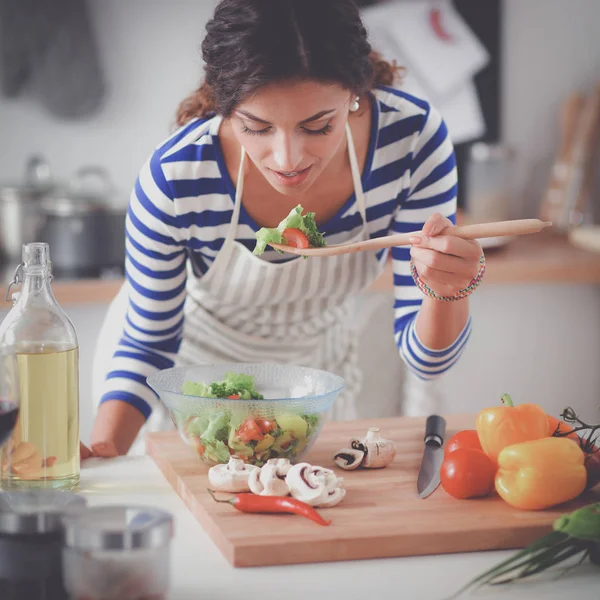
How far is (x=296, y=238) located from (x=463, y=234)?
258 mm

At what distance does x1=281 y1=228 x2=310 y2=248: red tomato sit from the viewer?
1.37 meters

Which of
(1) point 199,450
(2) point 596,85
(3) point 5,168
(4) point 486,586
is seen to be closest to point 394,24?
(2) point 596,85

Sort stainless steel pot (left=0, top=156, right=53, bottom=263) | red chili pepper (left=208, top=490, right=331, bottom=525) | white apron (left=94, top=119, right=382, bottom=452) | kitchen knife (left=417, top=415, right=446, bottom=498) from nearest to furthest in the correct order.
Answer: red chili pepper (left=208, top=490, right=331, bottom=525) → kitchen knife (left=417, top=415, right=446, bottom=498) → white apron (left=94, top=119, right=382, bottom=452) → stainless steel pot (left=0, top=156, right=53, bottom=263)

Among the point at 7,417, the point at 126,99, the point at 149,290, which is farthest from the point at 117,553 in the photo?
the point at 126,99

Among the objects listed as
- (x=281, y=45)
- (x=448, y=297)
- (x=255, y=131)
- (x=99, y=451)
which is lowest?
(x=99, y=451)

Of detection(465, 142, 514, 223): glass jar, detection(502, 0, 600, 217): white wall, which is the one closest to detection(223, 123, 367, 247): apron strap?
detection(465, 142, 514, 223): glass jar

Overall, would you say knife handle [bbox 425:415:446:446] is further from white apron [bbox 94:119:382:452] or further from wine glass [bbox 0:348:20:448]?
wine glass [bbox 0:348:20:448]

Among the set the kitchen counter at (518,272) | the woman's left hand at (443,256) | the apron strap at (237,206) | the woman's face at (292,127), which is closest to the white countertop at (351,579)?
the woman's left hand at (443,256)

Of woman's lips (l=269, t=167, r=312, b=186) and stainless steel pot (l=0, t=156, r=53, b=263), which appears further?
stainless steel pot (l=0, t=156, r=53, b=263)

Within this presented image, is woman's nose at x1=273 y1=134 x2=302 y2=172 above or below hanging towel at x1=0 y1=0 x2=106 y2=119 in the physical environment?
below

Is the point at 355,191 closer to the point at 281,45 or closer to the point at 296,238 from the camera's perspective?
the point at 296,238

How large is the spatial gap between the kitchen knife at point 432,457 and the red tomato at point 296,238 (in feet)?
1.00

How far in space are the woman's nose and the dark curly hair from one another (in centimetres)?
7

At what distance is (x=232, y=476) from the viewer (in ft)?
3.78
